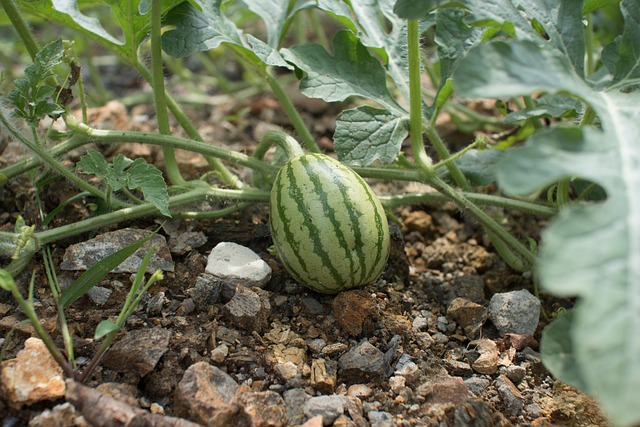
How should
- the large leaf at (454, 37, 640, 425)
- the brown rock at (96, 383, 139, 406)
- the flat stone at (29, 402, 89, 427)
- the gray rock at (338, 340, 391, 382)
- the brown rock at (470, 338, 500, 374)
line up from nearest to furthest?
the large leaf at (454, 37, 640, 425)
the flat stone at (29, 402, 89, 427)
the brown rock at (96, 383, 139, 406)
the gray rock at (338, 340, 391, 382)
the brown rock at (470, 338, 500, 374)

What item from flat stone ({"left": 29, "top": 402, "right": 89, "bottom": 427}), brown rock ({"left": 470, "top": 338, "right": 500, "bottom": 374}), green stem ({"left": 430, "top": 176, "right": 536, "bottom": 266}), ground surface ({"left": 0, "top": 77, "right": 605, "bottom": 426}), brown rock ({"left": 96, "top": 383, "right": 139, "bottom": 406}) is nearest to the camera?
flat stone ({"left": 29, "top": 402, "right": 89, "bottom": 427})

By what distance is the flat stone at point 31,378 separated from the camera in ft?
5.24

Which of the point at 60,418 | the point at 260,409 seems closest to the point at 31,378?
the point at 60,418

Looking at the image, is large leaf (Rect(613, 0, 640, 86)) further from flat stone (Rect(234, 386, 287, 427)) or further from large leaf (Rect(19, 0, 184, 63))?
large leaf (Rect(19, 0, 184, 63))

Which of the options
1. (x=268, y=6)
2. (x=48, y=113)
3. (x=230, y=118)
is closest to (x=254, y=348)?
(x=48, y=113)

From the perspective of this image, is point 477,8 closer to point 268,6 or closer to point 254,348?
point 268,6

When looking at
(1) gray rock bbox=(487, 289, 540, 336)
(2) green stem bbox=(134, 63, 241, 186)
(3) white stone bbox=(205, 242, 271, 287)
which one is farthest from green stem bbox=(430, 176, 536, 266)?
(2) green stem bbox=(134, 63, 241, 186)

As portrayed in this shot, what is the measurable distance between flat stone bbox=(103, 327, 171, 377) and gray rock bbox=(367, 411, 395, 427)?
611 millimetres

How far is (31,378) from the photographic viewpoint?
162 centimetres

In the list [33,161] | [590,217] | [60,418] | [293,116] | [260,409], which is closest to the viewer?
[590,217]

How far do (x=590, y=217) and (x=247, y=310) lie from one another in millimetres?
1117

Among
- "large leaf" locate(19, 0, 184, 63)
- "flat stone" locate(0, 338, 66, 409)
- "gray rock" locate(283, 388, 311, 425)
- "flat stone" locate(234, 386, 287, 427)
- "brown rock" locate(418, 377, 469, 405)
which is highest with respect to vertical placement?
"large leaf" locate(19, 0, 184, 63)

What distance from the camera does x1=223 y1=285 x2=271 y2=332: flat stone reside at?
200 centimetres

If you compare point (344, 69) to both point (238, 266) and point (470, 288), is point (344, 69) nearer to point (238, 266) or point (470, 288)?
point (238, 266)
